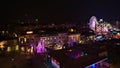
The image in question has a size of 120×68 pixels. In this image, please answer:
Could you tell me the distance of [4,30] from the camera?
43750 mm

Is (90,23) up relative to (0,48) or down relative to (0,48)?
up

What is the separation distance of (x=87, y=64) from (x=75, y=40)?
2957 cm

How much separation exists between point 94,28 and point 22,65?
146 ft

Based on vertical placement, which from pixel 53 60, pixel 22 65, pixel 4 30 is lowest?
pixel 22 65

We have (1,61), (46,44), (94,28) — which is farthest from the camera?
(94,28)

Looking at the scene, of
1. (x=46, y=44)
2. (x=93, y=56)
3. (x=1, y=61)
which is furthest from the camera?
(x=46, y=44)

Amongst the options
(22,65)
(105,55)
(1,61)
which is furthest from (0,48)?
(105,55)

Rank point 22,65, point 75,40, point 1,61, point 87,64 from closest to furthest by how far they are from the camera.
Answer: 1. point 87,64
2. point 22,65
3. point 1,61
4. point 75,40

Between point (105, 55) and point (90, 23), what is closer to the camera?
point (105, 55)

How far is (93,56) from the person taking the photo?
20.7 metres

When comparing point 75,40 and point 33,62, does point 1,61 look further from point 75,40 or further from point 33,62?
point 75,40

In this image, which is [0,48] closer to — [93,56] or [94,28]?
[93,56]

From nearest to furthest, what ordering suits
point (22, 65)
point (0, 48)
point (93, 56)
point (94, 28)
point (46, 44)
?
point (93, 56) < point (22, 65) < point (0, 48) < point (46, 44) < point (94, 28)

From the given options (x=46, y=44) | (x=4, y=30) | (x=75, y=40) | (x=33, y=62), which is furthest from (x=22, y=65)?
(x=75, y=40)
